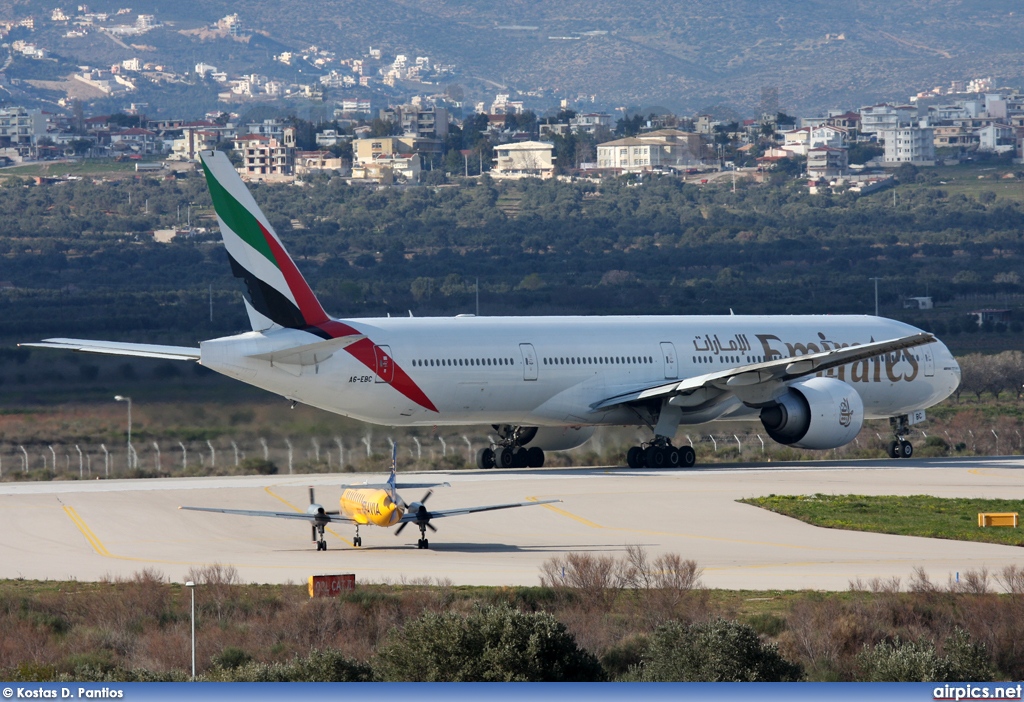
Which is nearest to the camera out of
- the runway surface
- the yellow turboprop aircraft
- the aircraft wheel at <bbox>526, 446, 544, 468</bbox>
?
the runway surface

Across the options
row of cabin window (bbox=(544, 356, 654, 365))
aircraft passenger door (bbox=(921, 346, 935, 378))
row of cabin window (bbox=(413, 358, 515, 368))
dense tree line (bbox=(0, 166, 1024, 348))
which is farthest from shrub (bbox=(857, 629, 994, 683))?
dense tree line (bbox=(0, 166, 1024, 348))

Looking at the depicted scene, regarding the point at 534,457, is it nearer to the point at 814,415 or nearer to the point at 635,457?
the point at 635,457

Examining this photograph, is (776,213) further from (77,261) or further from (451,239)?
(77,261)

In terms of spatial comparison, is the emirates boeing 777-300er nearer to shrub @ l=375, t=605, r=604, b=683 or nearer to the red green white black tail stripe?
the red green white black tail stripe

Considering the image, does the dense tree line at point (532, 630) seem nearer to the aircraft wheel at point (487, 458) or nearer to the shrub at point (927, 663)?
the shrub at point (927, 663)

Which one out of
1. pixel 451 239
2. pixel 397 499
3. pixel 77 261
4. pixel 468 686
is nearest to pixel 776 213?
pixel 451 239

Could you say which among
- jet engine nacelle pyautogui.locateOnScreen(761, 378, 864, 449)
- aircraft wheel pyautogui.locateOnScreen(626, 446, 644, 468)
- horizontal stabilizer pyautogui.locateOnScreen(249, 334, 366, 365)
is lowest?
aircraft wheel pyautogui.locateOnScreen(626, 446, 644, 468)

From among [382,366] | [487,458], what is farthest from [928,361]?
[382,366]
